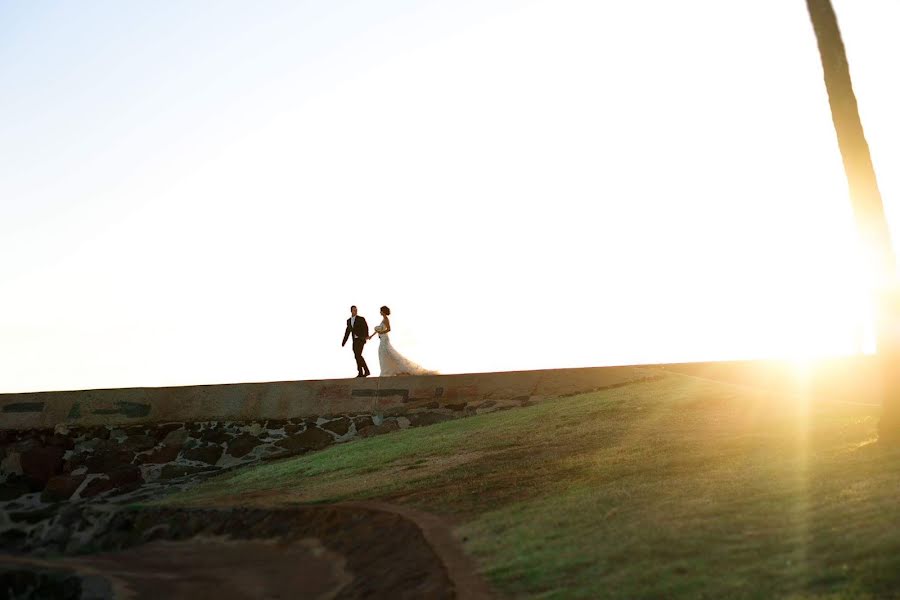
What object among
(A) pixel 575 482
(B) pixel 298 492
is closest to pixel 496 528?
(A) pixel 575 482

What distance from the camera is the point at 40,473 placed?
63.3ft

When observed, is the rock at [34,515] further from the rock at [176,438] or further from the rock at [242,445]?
the rock at [176,438]

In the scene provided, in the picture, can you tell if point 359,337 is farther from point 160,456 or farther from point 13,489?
point 13,489

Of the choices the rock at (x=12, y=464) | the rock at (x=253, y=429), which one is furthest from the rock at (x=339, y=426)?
the rock at (x=12, y=464)

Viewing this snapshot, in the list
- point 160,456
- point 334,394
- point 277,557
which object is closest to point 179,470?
point 160,456

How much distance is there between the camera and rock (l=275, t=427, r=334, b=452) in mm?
19297

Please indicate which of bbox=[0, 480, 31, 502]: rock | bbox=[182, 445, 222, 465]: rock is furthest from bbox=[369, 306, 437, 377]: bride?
bbox=[0, 480, 31, 502]: rock

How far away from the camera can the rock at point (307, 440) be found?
19297 millimetres

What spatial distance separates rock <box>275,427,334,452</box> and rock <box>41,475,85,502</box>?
337 cm

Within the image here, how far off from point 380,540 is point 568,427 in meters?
5.63

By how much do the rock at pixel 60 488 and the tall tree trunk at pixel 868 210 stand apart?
12.3m

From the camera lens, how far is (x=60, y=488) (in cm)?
1803

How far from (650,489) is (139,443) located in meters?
12.6

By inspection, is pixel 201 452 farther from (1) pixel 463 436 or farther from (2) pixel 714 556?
(2) pixel 714 556
